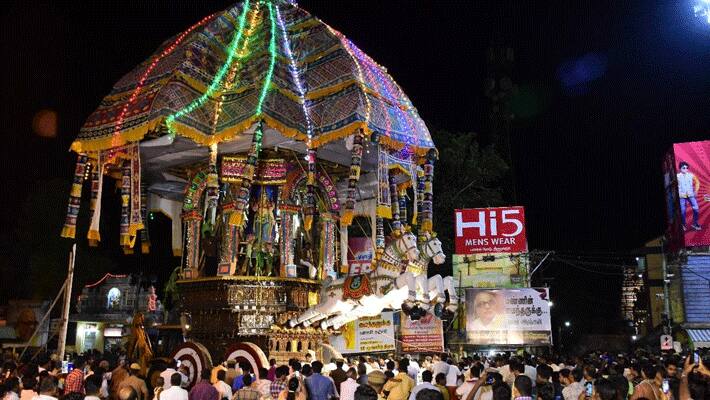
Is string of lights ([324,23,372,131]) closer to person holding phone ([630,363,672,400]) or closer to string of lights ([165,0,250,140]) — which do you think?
string of lights ([165,0,250,140])

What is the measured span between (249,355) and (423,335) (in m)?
10.5

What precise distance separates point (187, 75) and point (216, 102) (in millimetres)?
759

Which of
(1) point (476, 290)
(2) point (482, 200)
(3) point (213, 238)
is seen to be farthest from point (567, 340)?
(3) point (213, 238)

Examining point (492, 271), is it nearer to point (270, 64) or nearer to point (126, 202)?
point (270, 64)

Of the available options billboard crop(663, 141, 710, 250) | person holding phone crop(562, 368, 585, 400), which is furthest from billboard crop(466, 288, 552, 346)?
person holding phone crop(562, 368, 585, 400)

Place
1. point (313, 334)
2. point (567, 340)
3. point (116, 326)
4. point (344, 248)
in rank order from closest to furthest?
1. point (313, 334)
2. point (344, 248)
3. point (116, 326)
4. point (567, 340)

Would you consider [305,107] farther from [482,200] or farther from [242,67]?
[482,200]

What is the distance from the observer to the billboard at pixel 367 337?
63.5 feet

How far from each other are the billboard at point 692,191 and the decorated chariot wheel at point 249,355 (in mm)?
19891

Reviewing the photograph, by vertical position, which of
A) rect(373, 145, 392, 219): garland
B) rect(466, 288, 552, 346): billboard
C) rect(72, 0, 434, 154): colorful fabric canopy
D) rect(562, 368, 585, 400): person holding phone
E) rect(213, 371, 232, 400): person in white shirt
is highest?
rect(72, 0, 434, 154): colorful fabric canopy

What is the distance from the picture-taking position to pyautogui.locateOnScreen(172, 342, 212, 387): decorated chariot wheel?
1219 cm

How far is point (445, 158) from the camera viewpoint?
28.5m

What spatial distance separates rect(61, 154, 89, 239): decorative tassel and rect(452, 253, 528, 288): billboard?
15319mm

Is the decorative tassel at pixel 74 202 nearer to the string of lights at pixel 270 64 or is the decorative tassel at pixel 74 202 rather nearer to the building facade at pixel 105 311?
the string of lights at pixel 270 64
